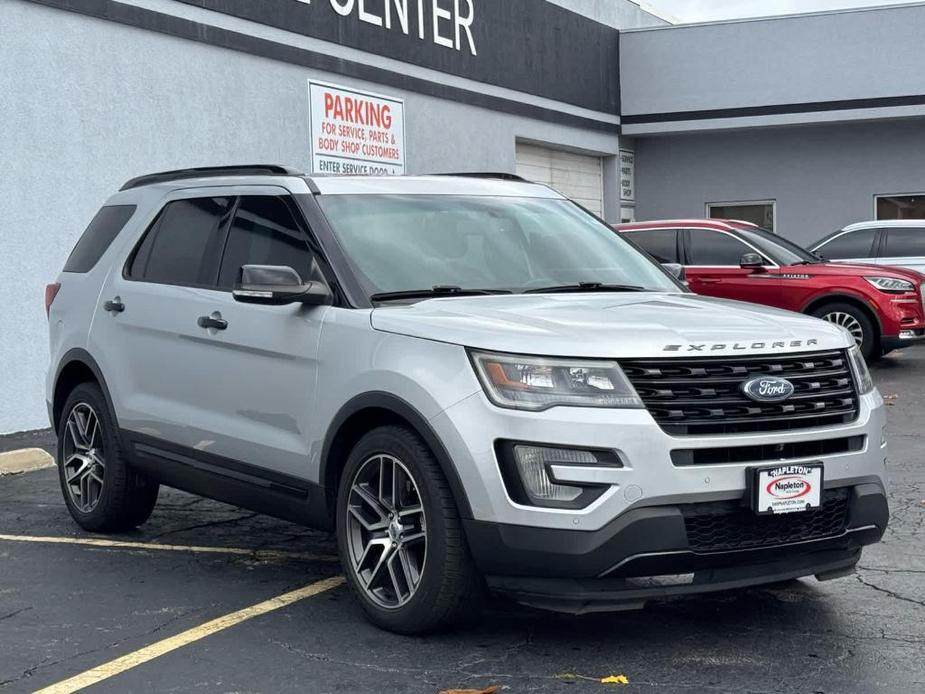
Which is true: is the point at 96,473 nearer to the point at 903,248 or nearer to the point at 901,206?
the point at 903,248

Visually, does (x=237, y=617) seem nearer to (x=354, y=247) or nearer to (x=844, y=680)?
(x=354, y=247)

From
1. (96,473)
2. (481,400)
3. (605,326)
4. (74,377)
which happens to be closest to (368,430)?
(481,400)

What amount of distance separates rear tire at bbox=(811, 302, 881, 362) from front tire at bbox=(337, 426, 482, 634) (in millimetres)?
11081

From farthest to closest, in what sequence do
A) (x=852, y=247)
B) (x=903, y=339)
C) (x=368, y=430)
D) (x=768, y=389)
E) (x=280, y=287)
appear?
(x=852, y=247)
(x=903, y=339)
(x=280, y=287)
(x=368, y=430)
(x=768, y=389)

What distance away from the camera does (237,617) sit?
5527mm

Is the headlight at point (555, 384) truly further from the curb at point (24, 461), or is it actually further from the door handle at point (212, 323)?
the curb at point (24, 461)

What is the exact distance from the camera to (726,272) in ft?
51.1

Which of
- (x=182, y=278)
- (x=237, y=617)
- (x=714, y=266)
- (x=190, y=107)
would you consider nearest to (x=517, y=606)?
(x=237, y=617)

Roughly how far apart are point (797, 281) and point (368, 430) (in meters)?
11.1

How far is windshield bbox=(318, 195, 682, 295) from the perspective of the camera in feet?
18.9

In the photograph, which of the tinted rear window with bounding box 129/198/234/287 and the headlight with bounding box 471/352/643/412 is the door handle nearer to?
the tinted rear window with bounding box 129/198/234/287

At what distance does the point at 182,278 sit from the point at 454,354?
2.28m

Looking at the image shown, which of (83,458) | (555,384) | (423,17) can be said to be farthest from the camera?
(423,17)

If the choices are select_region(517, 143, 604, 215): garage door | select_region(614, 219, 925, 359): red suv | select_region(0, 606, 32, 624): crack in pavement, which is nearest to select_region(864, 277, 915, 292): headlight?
select_region(614, 219, 925, 359): red suv
